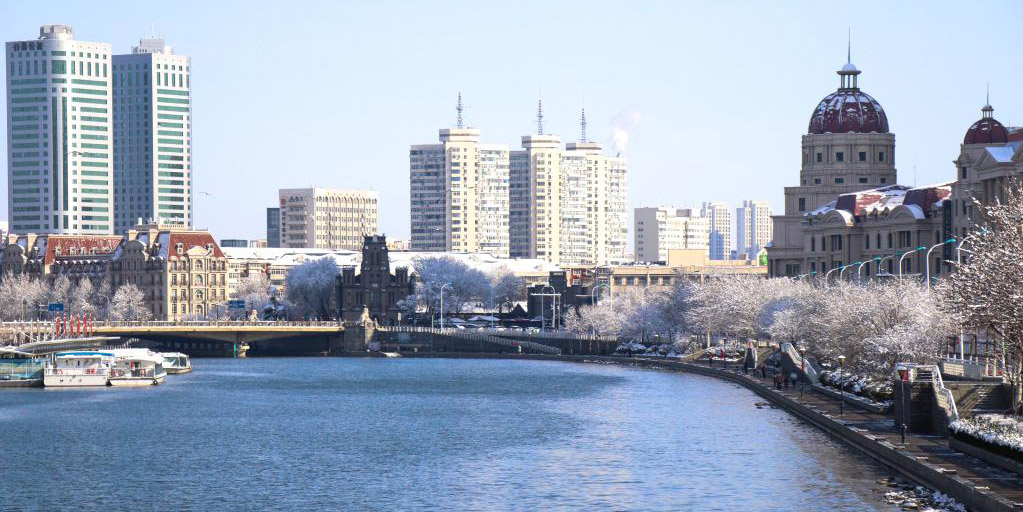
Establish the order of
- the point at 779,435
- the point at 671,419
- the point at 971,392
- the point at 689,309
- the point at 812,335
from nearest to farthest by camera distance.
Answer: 1. the point at 971,392
2. the point at 779,435
3. the point at 671,419
4. the point at 812,335
5. the point at 689,309

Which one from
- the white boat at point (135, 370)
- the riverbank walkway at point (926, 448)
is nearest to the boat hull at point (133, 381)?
the white boat at point (135, 370)

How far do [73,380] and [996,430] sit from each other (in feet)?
316

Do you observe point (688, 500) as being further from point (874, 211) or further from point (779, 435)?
point (874, 211)

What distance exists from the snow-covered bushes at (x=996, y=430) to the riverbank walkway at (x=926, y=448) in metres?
0.95

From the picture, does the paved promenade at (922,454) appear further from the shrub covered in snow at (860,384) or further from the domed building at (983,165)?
the domed building at (983,165)

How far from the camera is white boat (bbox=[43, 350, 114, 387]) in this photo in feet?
490

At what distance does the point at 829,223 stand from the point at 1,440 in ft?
386

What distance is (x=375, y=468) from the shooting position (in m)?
87.7

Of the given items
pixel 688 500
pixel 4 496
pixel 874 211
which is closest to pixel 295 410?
pixel 4 496

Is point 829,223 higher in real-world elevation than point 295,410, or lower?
higher

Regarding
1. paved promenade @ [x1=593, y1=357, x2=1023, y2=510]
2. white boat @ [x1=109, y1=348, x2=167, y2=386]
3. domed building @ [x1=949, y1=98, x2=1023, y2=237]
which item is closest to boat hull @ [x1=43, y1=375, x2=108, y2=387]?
white boat @ [x1=109, y1=348, x2=167, y2=386]

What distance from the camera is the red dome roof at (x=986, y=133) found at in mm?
166625

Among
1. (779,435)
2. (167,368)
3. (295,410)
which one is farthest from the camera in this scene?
(167,368)

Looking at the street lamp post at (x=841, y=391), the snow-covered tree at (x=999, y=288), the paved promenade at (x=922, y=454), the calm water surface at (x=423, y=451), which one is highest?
the snow-covered tree at (x=999, y=288)
